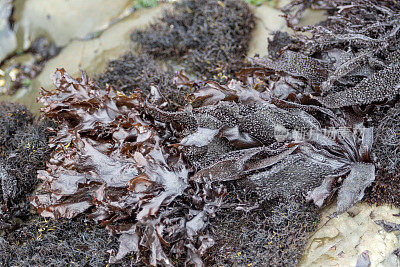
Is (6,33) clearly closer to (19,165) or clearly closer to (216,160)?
(19,165)

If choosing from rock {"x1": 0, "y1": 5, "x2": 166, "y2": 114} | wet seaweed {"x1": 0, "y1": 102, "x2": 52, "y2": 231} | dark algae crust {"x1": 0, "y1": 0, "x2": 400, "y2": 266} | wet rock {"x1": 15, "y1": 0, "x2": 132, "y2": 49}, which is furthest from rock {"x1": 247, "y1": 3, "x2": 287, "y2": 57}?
wet seaweed {"x1": 0, "y1": 102, "x2": 52, "y2": 231}

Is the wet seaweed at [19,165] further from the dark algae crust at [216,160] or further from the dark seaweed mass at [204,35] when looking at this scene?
the dark seaweed mass at [204,35]

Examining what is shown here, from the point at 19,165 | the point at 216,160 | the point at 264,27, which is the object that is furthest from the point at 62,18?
the point at 216,160

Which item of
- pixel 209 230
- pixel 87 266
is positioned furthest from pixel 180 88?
pixel 87 266

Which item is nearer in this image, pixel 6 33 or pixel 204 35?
pixel 204 35

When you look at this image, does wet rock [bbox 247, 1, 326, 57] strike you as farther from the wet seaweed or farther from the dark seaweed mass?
the wet seaweed
